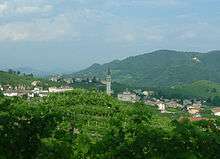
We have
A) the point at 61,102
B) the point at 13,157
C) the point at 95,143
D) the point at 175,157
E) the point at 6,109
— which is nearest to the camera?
the point at 175,157

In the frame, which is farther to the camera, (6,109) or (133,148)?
(6,109)

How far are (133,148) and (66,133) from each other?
2936 mm

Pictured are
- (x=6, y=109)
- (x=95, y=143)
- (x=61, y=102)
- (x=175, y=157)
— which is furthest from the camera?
(x=61, y=102)

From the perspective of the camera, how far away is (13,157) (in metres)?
12.8

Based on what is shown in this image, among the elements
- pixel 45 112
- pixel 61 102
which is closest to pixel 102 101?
pixel 61 102

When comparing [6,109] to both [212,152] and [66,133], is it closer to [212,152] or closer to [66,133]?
[66,133]

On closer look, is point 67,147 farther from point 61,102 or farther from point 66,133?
point 61,102

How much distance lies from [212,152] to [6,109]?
218 inches

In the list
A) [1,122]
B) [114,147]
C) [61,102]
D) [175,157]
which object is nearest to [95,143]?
[114,147]

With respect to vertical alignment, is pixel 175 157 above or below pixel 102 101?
above

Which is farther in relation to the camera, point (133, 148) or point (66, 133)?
point (66, 133)

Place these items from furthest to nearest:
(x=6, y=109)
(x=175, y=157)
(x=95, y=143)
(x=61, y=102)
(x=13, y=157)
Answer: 1. (x=61, y=102)
2. (x=6, y=109)
3. (x=13, y=157)
4. (x=95, y=143)
5. (x=175, y=157)

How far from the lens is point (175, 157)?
1062 centimetres

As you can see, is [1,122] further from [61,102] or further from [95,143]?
[61,102]
